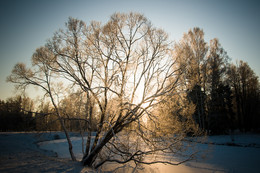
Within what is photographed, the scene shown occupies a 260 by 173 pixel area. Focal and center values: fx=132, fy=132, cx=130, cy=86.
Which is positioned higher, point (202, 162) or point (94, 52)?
point (94, 52)

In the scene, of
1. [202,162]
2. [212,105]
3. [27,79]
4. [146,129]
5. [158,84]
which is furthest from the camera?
[212,105]

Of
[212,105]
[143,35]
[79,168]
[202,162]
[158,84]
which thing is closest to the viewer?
[79,168]

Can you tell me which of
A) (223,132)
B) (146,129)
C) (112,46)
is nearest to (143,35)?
(112,46)

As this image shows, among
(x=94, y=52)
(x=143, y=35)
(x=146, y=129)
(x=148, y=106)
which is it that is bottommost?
(x=146, y=129)

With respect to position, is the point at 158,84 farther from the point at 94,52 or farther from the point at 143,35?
the point at 94,52

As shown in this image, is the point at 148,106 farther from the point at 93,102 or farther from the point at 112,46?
the point at 112,46

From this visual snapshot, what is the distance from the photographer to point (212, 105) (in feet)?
59.3

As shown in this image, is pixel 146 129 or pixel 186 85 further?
pixel 186 85

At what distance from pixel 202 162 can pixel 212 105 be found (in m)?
12.4

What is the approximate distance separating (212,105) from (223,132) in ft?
13.2

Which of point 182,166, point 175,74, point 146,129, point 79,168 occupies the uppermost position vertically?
point 175,74

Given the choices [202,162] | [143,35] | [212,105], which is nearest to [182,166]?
[202,162]

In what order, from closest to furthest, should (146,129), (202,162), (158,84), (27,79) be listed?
(146,129)
(158,84)
(27,79)
(202,162)

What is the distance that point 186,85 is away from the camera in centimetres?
603
